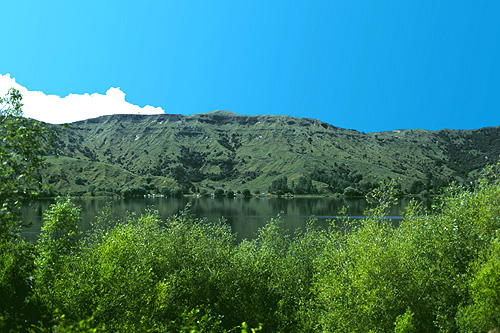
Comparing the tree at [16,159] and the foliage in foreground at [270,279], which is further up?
the tree at [16,159]

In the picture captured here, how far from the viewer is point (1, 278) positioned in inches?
1391

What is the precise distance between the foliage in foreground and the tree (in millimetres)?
10131

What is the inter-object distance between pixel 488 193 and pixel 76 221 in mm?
54049

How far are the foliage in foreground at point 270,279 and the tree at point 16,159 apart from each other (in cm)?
1013

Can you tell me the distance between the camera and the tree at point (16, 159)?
60.7 feet

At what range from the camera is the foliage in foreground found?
32.2 metres

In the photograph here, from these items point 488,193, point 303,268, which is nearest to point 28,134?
point 303,268

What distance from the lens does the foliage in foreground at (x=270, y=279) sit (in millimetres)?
32156

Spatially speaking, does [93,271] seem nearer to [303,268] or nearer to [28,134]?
[28,134]

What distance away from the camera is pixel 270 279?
49.5 m

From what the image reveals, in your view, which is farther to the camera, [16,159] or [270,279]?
[270,279]

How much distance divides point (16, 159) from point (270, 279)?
120 feet

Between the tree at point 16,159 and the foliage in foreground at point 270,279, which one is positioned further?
the foliage in foreground at point 270,279

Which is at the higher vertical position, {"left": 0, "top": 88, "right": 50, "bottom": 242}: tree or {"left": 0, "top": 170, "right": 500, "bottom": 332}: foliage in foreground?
{"left": 0, "top": 88, "right": 50, "bottom": 242}: tree
